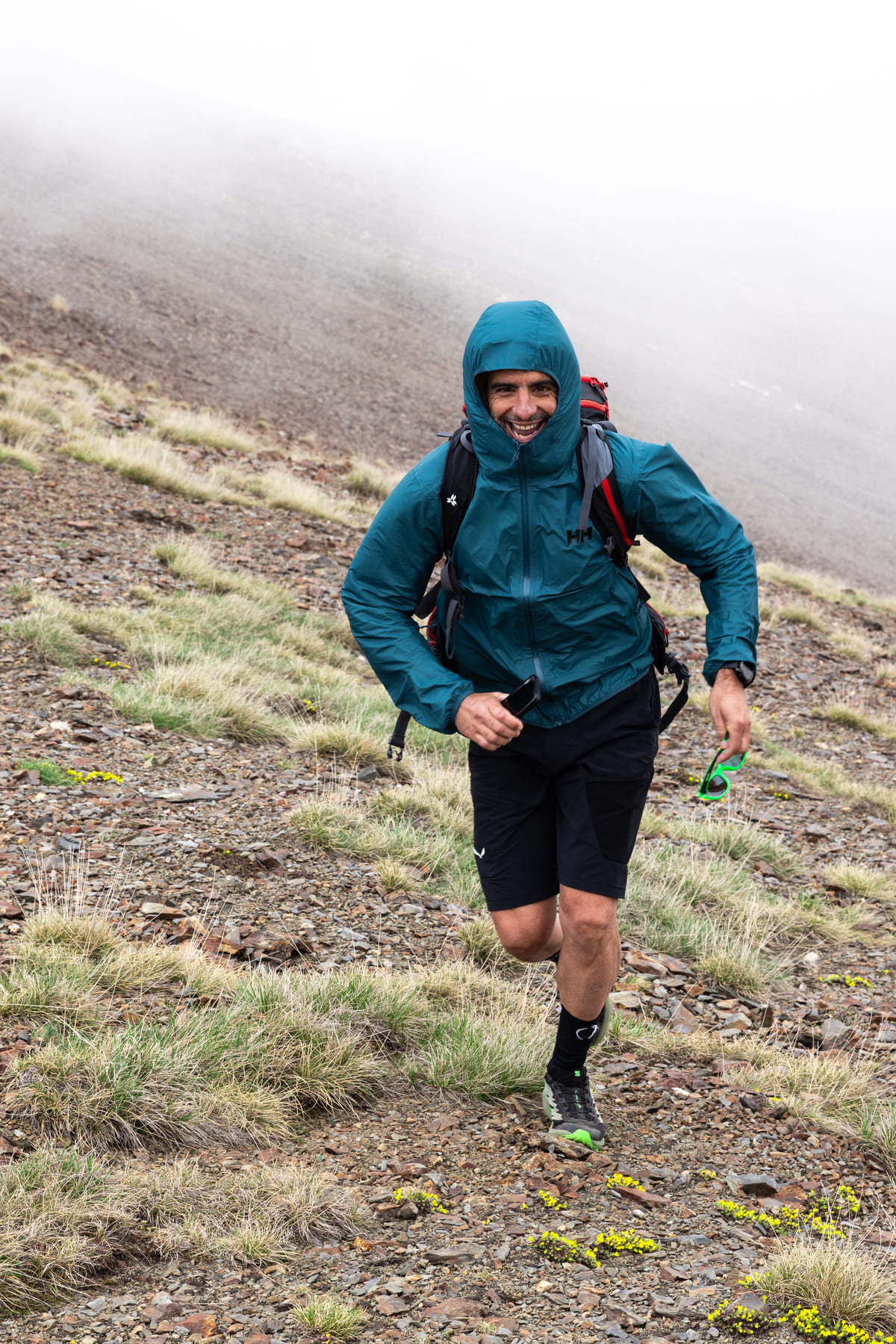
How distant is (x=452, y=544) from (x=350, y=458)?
1451 cm

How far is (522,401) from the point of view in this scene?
2969 mm

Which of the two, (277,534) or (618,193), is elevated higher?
(618,193)

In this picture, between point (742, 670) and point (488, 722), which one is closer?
point (488, 722)

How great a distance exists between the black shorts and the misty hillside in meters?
16.2

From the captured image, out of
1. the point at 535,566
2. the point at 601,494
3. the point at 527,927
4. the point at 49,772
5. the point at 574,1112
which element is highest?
the point at 601,494

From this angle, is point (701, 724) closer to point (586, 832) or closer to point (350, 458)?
point (586, 832)

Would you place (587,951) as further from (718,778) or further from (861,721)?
(861,721)

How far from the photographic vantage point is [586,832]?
3154 mm

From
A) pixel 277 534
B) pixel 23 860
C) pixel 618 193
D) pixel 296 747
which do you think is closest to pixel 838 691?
pixel 277 534

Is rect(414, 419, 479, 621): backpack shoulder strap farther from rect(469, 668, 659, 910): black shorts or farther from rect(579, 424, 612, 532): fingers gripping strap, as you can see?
rect(469, 668, 659, 910): black shorts

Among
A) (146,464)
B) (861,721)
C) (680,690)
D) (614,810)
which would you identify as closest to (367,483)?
(146,464)

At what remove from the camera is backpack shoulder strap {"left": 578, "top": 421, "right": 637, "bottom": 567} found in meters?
2.99

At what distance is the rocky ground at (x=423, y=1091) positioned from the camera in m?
2.58

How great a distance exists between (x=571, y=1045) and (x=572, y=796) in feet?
2.69
